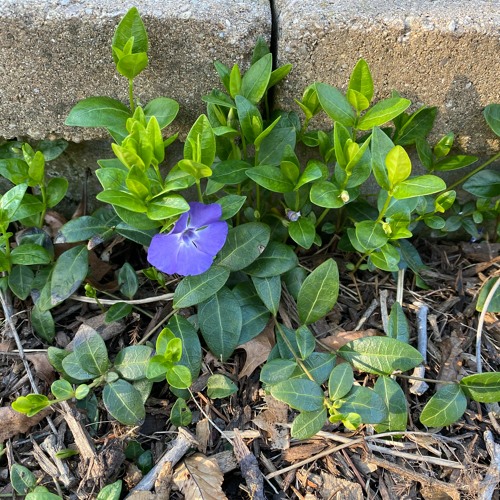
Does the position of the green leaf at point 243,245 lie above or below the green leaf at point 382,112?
below

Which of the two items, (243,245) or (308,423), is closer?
(308,423)

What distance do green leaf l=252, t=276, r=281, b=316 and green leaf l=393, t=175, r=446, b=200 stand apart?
377 millimetres

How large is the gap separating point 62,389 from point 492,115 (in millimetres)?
1263

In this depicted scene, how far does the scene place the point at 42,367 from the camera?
140 cm

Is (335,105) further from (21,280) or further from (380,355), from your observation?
(21,280)

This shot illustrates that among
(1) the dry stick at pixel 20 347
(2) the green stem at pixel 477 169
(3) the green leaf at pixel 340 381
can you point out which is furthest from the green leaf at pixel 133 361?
(2) the green stem at pixel 477 169

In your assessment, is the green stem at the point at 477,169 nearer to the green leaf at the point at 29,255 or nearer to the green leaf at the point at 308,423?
the green leaf at the point at 308,423

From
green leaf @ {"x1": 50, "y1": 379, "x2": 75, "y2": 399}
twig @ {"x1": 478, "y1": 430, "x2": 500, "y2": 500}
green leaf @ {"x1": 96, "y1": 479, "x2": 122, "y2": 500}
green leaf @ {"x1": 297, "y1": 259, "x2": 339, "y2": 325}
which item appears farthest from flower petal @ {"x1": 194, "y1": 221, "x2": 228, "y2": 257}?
twig @ {"x1": 478, "y1": 430, "x2": 500, "y2": 500}

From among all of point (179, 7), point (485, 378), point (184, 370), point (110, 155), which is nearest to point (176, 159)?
point (110, 155)

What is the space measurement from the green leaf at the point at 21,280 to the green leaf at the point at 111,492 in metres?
0.55

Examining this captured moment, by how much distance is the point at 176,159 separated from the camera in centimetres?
157

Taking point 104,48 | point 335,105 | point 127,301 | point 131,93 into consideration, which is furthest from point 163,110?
point 127,301

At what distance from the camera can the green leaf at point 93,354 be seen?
133 centimetres

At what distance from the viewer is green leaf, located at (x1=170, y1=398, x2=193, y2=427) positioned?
1.30 m
